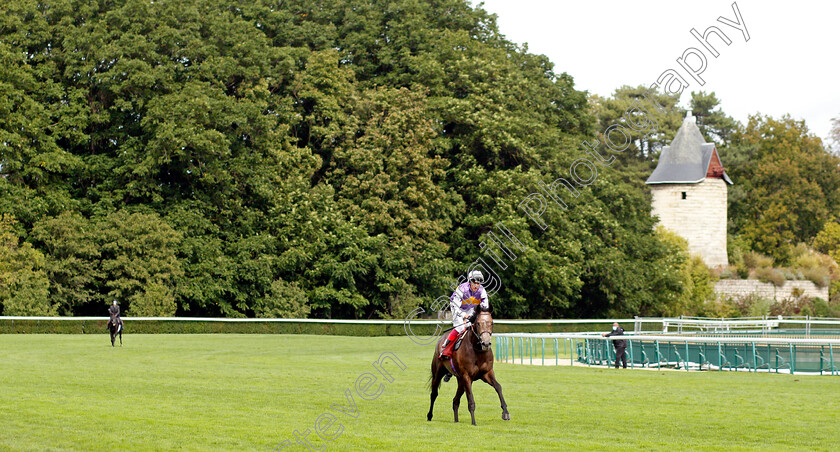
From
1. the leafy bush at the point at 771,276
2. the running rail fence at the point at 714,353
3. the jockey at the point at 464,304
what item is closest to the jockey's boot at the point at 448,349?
the jockey at the point at 464,304

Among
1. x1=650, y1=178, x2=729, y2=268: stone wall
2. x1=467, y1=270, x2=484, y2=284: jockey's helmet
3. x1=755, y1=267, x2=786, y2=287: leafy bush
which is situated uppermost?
x1=650, y1=178, x2=729, y2=268: stone wall

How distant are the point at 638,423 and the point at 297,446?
5076 millimetres

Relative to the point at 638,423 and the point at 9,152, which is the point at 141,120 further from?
the point at 638,423

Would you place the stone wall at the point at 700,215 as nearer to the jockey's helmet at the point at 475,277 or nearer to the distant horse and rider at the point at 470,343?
the distant horse and rider at the point at 470,343

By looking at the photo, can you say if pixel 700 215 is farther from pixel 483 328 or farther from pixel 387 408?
pixel 483 328

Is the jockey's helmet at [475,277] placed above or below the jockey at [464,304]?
above

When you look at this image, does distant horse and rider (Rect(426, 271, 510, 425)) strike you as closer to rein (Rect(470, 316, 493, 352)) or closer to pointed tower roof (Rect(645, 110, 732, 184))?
rein (Rect(470, 316, 493, 352))

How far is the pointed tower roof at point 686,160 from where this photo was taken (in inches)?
2837

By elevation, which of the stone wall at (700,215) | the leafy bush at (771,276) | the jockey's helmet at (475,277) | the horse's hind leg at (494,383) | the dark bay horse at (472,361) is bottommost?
the horse's hind leg at (494,383)

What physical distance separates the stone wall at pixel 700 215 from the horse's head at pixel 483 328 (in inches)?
2429

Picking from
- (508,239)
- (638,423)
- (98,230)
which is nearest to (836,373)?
(638,423)

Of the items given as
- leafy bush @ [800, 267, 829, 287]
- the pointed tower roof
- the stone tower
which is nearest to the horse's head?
leafy bush @ [800, 267, 829, 287]

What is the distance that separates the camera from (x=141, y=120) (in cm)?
4606

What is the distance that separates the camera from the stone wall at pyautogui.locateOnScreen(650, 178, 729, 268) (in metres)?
71.4
